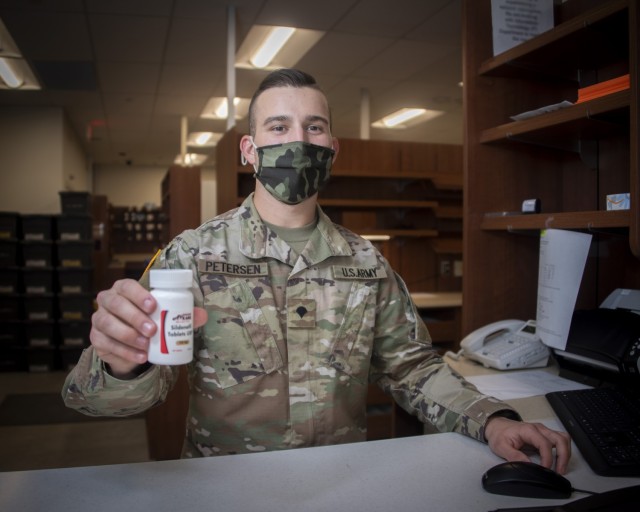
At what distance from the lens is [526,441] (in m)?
1.03

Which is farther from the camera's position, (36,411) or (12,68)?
(12,68)

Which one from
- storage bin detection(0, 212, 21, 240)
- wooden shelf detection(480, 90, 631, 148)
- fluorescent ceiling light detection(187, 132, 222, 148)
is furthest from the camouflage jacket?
fluorescent ceiling light detection(187, 132, 222, 148)

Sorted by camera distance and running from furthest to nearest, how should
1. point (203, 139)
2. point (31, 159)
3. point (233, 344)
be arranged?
point (203, 139) < point (31, 159) < point (233, 344)

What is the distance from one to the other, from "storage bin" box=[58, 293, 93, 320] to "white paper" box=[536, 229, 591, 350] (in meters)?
5.26

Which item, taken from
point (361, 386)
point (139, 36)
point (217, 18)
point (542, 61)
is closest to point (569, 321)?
point (361, 386)

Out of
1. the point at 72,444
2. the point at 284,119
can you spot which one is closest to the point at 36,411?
the point at 72,444

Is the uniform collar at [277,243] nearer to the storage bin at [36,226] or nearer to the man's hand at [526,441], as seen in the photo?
the man's hand at [526,441]

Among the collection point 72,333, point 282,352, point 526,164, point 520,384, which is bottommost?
point 72,333

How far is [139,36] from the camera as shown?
4.74 metres

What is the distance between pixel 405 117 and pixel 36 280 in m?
5.47

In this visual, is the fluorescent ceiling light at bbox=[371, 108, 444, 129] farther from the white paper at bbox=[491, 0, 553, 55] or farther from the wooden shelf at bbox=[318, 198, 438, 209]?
the white paper at bbox=[491, 0, 553, 55]

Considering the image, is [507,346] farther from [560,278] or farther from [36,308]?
[36,308]

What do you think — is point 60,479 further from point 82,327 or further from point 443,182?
point 82,327

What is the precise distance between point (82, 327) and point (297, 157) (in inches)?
207
